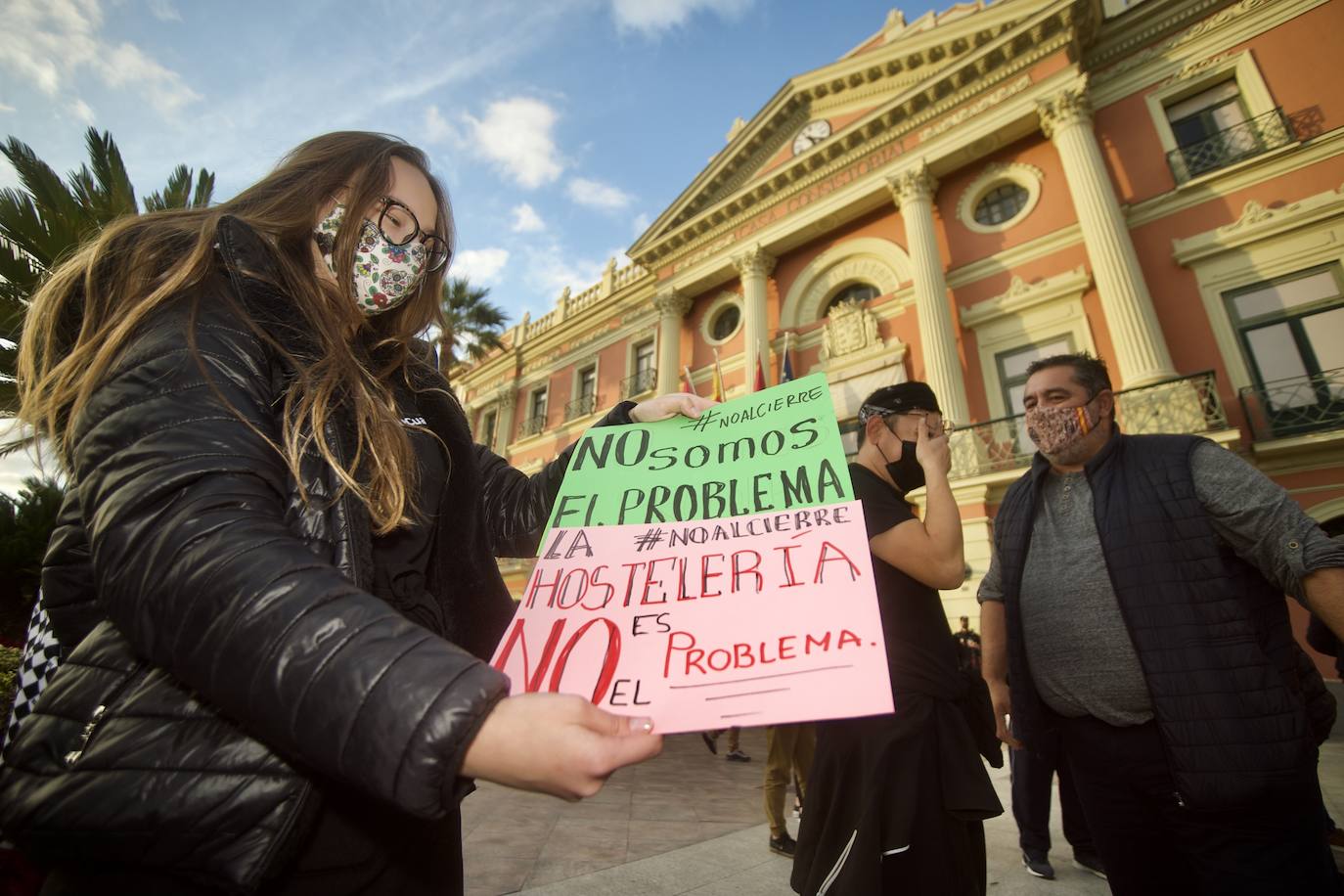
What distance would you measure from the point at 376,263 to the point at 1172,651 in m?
2.62

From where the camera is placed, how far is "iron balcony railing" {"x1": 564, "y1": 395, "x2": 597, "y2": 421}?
18734mm

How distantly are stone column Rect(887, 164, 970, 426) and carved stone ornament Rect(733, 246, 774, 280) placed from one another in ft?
10.8

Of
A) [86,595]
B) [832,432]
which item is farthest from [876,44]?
[86,595]

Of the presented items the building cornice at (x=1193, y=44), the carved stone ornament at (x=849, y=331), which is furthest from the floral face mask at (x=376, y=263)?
the building cornice at (x=1193, y=44)

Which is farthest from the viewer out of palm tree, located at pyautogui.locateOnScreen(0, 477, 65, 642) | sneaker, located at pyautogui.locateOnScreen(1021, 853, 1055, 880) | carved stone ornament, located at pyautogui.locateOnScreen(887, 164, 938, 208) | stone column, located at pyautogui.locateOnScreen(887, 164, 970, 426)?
carved stone ornament, located at pyautogui.locateOnScreen(887, 164, 938, 208)

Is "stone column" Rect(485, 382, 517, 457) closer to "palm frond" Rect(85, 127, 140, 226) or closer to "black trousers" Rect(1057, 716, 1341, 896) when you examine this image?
"palm frond" Rect(85, 127, 140, 226)

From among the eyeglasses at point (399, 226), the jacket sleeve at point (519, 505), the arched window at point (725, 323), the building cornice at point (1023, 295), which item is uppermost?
the arched window at point (725, 323)

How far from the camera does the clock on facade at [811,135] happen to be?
14.6 metres

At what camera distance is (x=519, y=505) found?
57.6 inches

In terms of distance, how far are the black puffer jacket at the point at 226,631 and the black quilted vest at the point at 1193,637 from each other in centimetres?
220

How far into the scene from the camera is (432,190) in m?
1.40

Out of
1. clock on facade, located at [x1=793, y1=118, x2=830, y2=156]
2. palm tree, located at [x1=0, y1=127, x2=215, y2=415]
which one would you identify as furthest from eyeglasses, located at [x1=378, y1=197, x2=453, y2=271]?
clock on facade, located at [x1=793, y1=118, x2=830, y2=156]

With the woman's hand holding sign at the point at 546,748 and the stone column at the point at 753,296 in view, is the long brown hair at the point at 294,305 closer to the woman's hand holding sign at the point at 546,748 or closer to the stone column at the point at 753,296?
the woman's hand holding sign at the point at 546,748

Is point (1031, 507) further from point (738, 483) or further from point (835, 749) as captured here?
point (738, 483)
